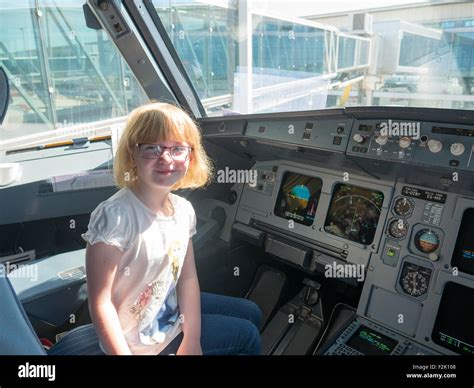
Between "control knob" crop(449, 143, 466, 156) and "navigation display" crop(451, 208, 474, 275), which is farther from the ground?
"control knob" crop(449, 143, 466, 156)

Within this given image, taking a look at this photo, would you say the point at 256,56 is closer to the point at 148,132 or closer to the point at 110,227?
the point at 148,132

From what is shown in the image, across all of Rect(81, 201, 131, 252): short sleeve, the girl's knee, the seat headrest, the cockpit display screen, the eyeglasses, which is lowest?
the cockpit display screen

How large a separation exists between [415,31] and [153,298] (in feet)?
5.00

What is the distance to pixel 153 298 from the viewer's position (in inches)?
46.7

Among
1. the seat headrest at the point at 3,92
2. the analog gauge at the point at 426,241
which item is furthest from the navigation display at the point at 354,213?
the seat headrest at the point at 3,92

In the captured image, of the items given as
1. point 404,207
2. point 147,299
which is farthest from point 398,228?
point 147,299

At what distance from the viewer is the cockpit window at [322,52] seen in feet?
5.42

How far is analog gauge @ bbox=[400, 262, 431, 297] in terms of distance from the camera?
1.90m

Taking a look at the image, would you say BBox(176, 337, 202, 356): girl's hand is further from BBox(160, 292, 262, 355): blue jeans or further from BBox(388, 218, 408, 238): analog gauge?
BBox(388, 218, 408, 238): analog gauge

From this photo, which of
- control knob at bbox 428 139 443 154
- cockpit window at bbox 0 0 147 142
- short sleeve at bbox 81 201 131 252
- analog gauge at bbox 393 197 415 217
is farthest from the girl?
cockpit window at bbox 0 0 147 142

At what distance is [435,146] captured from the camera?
1597 mm

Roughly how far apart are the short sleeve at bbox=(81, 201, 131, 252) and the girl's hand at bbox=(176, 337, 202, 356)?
1.20 feet

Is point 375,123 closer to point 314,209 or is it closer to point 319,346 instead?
point 314,209
